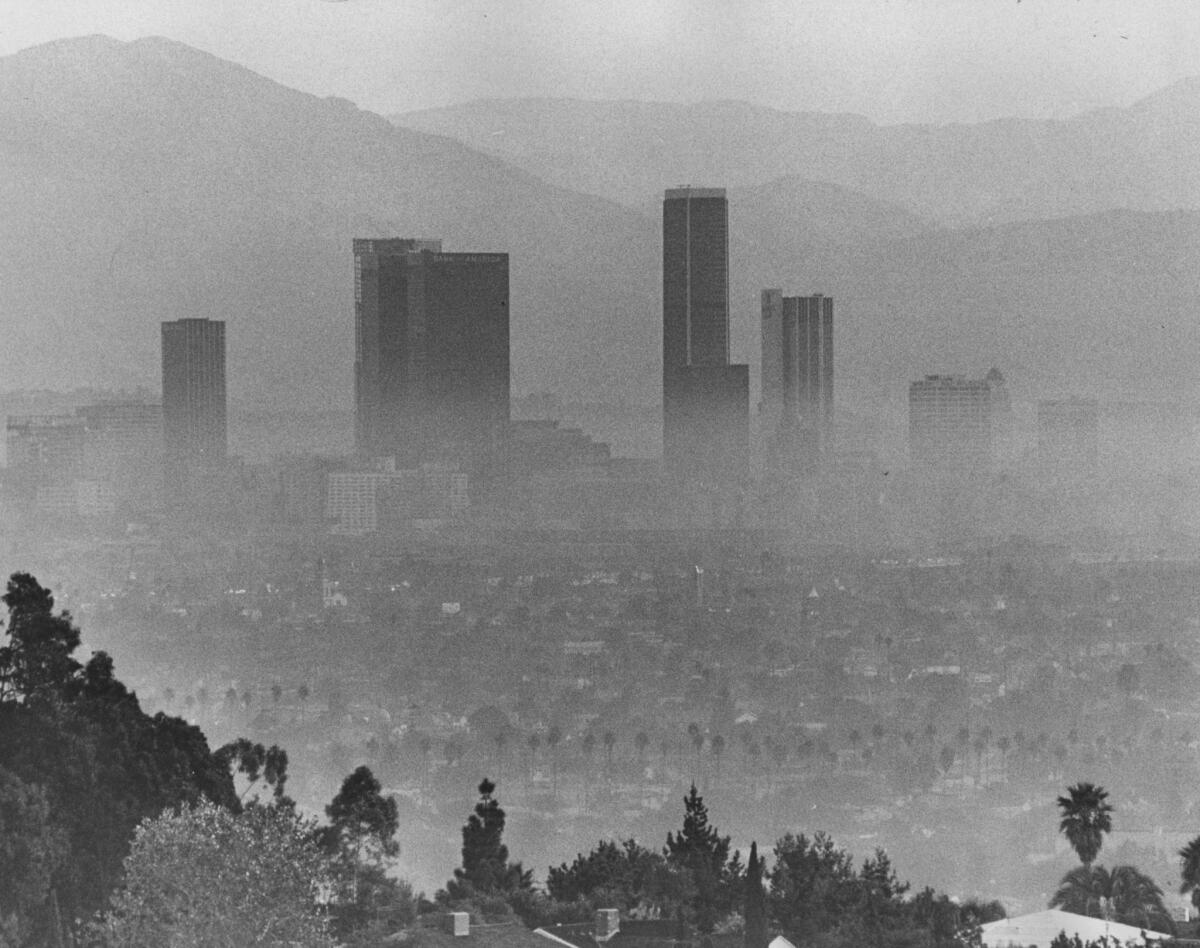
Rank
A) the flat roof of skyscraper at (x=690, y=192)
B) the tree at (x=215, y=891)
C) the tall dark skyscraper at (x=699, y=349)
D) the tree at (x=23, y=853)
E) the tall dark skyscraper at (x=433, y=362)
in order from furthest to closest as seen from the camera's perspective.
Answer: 1. the flat roof of skyscraper at (x=690, y=192)
2. the tall dark skyscraper at (x=699, y=349)
3. the tall dark skyscraper at (x=433, y=362)
4. the tree at (x=23, y=853)
5. the tree at (x=215, y=891)

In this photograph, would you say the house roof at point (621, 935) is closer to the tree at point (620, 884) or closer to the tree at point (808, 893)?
the tree at point (620, 884)

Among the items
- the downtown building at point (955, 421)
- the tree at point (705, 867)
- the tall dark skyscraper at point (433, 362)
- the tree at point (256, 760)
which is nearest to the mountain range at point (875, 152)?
the tall dark skyscraper at point (433, 362)

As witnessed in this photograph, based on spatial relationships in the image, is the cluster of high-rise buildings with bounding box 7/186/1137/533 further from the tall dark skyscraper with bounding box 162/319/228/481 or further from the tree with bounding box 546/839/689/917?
the tree with bounding box 546/839/689/917

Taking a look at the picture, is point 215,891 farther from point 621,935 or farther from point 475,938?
point 621,935

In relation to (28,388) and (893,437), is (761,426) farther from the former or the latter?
(28,388)

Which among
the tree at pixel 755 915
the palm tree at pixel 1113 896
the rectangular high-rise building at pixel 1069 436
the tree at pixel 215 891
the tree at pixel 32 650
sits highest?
the rectangular high-rise building at pixel 1069 436
